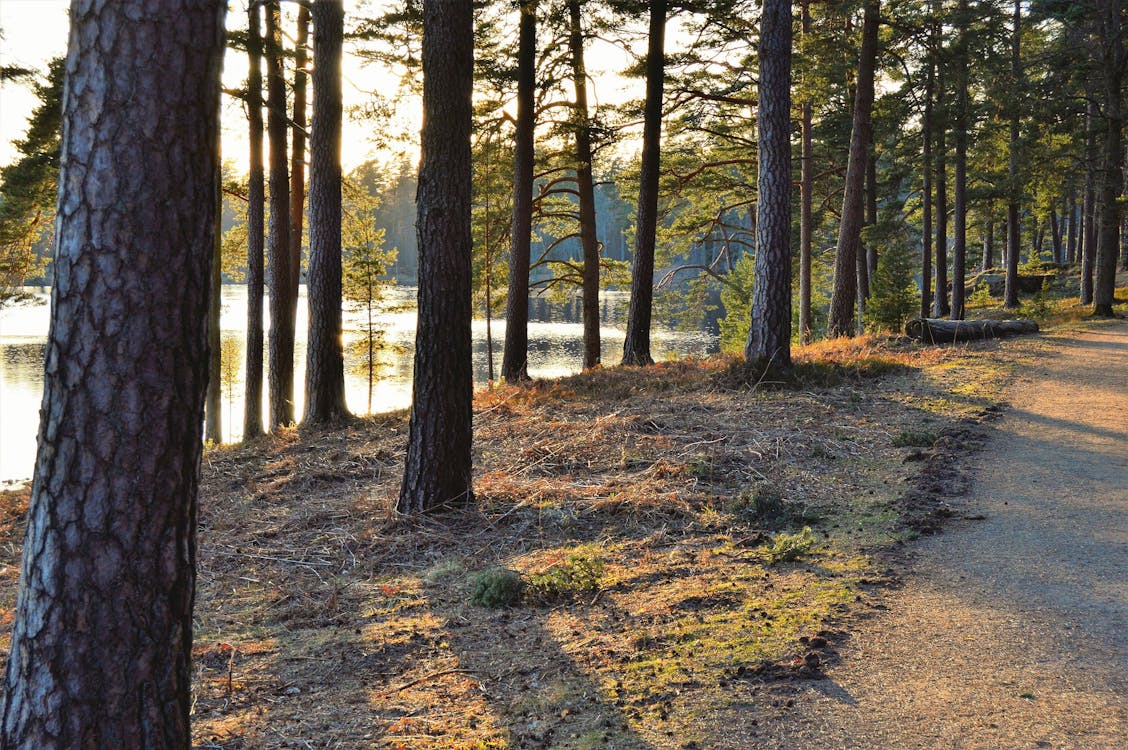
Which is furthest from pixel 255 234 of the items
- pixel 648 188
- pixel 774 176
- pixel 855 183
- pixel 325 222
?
pixel 855 183

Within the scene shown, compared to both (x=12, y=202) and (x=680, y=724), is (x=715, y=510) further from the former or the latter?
(x=12, y=202)

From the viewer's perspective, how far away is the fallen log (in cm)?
1442

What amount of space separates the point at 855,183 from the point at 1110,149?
8494 millimetres

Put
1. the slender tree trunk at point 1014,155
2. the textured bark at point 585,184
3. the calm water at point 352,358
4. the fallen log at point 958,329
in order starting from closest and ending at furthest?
the fallen log at point 958,329 → the textured bark at point 585,184 → the slender tree trunk at point 1014,155 → the calm water at point 352,358

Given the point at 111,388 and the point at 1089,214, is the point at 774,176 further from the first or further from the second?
the point at 1089,214

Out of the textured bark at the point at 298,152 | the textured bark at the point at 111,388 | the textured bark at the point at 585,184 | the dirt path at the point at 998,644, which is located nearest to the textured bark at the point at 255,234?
the textured bark at the point at 298,152

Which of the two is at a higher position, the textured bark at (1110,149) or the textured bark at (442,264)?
the textured bark at (1110,149)

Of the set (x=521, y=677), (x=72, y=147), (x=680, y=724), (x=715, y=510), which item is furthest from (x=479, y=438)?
(x=72, y=147)

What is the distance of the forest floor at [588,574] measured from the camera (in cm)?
322

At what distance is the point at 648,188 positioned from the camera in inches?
548

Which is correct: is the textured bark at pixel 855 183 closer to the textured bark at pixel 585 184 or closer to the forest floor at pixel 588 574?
the textured bark at pixel 585 184

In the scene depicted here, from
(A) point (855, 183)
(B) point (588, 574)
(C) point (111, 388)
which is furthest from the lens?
(A) point (855, 183)

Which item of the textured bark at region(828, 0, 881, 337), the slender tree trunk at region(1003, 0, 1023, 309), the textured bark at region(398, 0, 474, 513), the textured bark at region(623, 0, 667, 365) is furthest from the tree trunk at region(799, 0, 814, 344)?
the textured bark at region(398, 0, 474, 513)

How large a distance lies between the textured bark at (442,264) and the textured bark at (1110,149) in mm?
18539
